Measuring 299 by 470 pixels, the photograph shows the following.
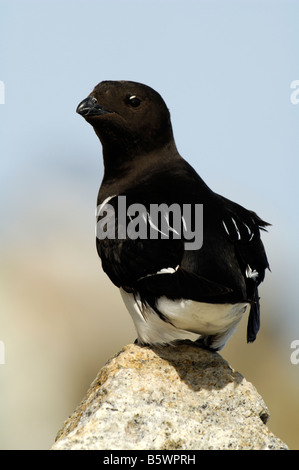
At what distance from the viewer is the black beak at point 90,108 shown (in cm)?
860

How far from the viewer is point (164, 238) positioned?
7438 millimetres

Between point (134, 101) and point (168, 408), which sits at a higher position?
point (134, 101)

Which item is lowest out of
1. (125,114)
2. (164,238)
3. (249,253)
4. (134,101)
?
(249,253)

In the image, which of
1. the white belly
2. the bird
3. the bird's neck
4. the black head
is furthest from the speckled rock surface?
the black head

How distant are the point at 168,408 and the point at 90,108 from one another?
3.20m

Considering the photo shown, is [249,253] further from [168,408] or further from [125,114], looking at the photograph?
[125,114]

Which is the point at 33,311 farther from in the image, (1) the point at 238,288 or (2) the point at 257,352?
(1) the point at 238,288

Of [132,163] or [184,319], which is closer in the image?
[184,319]

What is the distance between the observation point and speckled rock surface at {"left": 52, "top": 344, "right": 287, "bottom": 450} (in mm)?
6227

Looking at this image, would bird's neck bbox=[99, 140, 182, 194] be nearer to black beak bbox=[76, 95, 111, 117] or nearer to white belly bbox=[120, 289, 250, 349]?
black beak bbox=[76, 95, 111, 117]

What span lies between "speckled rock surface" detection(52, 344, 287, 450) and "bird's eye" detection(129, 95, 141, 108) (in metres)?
2.43

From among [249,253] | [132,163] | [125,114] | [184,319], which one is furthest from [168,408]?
[125,114]

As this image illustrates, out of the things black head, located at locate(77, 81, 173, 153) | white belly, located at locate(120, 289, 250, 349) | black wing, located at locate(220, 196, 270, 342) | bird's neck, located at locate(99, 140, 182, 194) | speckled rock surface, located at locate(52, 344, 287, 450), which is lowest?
speckled rock surface, located at locate(52, 344, 287, 450)

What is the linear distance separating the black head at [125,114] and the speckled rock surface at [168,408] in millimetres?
2209
